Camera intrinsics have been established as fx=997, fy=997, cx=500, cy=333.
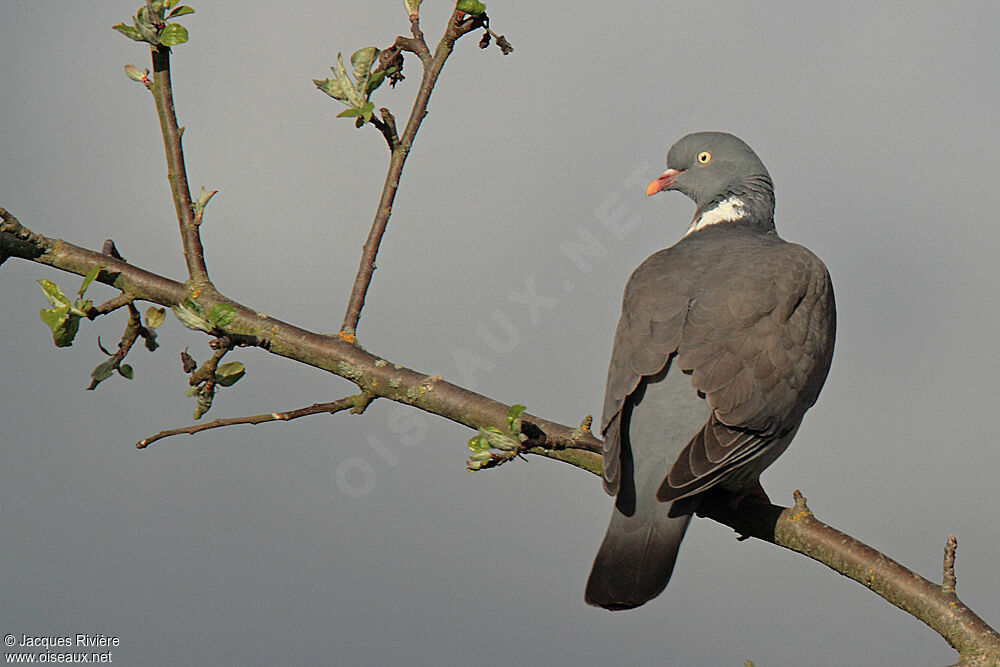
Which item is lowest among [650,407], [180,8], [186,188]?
[650,407]

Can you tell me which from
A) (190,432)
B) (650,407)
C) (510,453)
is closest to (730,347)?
(650,407)

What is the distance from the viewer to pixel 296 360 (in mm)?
2941

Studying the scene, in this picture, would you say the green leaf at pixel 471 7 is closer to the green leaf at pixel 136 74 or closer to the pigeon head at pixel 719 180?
the green leaf at pixel 136 74

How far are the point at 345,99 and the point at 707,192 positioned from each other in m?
2.77

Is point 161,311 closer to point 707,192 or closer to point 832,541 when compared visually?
point 832,541

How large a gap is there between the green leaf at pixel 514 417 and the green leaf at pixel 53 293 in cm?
124

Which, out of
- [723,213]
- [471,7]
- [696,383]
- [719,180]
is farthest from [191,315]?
[719,180]

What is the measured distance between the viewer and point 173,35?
8.95 ft

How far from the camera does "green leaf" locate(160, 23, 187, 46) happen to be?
2.72 meters

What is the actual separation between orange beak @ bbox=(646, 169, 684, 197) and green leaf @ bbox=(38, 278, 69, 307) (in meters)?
3.41

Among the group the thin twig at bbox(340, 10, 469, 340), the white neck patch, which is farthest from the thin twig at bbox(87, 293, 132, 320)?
the white neck patch

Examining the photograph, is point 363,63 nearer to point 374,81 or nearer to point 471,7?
point 374,81

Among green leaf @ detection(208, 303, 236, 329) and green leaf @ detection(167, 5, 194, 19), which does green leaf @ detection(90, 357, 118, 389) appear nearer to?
green leaf @ detection(208, 303, 236, 329)

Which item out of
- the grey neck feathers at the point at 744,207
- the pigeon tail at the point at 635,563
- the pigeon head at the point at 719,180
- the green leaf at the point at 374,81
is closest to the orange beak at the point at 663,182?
the pigeon head at the point at 719,180
